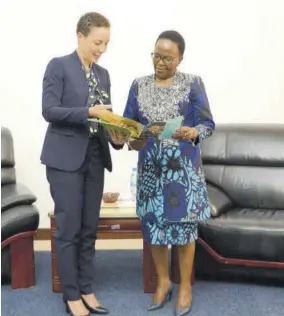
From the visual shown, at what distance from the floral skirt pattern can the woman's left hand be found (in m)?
0.14

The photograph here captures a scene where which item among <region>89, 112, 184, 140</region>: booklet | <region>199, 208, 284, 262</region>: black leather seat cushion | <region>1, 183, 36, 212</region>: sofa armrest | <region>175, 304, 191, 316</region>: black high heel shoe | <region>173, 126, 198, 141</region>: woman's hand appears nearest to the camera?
<region>89, 112, 184, 140</region>: booklet

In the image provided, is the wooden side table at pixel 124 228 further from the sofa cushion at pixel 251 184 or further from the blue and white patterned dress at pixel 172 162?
the sofa cushion at pixel 251 184

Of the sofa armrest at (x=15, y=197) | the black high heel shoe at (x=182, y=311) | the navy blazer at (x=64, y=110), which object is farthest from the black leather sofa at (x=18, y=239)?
the black high heel shoe at (x=182, y=311)

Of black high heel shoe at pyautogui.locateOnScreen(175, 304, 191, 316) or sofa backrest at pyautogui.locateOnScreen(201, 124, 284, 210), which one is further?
sofa backrest at pyautogui.locateOnScreen(201, 124, 284, 210)

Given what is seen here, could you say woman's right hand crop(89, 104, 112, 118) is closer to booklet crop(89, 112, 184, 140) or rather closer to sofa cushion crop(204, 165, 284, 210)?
booklet crop(89, 112, 184, 140)

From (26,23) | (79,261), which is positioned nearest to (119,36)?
(26,23)

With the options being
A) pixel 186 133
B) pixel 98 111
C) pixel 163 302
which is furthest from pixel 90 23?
pixel 163 302

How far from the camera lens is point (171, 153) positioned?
2018 mm

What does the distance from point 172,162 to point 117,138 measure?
28cm

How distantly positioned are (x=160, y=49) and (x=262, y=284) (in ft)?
4.88

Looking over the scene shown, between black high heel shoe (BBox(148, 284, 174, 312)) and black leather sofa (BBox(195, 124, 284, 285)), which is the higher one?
black leather sofa (BBox(195, 124, 284, 285))

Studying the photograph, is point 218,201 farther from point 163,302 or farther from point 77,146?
point 77,146

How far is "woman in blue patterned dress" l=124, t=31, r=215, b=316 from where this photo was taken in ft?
6.54

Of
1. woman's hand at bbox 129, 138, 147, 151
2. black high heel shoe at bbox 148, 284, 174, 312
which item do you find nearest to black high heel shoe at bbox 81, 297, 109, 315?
black high heel shoe at bbox 148, 284, 174, 312
